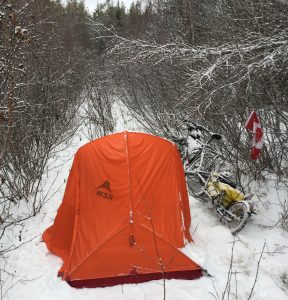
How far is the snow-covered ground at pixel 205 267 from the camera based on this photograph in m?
3.63

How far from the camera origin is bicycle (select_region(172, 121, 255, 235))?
4656 mm

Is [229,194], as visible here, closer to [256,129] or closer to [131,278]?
[256,129]

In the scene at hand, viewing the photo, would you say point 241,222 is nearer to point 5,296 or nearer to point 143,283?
point 143,283

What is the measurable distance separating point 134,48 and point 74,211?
3808 mm

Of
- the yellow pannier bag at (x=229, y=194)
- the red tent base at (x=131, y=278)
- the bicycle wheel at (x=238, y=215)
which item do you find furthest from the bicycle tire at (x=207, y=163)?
the red tent base at (x=131, y=278)

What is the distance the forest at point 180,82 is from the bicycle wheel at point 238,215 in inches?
21.8

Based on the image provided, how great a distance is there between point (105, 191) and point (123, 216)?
39 cm

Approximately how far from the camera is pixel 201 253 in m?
4.09

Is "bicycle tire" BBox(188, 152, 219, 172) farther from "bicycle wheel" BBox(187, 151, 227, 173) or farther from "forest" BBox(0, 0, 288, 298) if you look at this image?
"forest" BBox(0, 0, 288, 298)

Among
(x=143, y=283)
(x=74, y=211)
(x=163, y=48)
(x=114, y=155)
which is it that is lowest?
(x=143, y=283)

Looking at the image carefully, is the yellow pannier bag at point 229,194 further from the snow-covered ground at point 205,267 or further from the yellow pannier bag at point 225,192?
the snow-covered ground at point 205,267

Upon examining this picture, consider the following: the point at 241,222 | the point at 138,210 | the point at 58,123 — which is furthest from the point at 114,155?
the point at 58,123

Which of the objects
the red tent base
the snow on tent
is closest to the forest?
the snow on tent

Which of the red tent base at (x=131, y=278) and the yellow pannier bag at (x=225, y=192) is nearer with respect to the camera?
the red tent base at (x=131, y=278)
